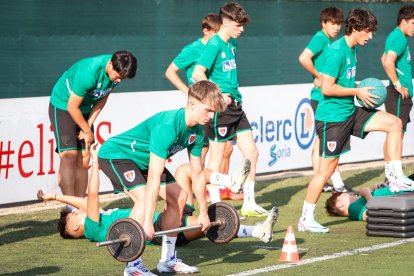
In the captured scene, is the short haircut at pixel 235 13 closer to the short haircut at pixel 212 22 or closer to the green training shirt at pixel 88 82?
the short haircut at pixel 212 22

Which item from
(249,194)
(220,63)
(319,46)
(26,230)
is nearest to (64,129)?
(26,230)

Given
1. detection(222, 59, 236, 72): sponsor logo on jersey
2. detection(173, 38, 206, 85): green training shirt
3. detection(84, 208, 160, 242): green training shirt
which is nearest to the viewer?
detection(84, 208, 160, 242): green training shirt

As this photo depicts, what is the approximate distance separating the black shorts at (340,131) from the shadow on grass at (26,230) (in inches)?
112

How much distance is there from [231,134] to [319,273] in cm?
361

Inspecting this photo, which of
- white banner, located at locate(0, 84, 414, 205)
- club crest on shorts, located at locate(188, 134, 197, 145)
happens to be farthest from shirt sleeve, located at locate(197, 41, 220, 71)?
club crest on shorts, located at locate(188, 134, 197, 145)

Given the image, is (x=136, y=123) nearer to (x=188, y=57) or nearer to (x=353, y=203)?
(x=188, y=57)

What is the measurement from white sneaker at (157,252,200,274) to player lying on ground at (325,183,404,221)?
10.1 ft

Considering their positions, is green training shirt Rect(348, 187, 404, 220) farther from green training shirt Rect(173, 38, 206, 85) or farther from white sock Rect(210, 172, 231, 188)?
green training shirt Rect(173, 38, 206, 85)

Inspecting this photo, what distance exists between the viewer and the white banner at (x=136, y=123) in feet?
39.6

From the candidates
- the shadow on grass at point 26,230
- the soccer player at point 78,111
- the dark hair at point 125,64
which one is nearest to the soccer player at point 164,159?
the dark hair at point 125,64

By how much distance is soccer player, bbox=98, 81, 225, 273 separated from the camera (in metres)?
7.82

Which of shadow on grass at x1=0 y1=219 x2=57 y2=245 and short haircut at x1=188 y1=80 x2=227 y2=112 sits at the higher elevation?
short haircut at x1=188 y1=80 x2=227 y2=112

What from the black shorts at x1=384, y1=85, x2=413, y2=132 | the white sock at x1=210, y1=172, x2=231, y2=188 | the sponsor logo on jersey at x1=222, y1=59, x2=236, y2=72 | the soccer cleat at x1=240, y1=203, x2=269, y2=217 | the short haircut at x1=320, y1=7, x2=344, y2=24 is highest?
the short haircut at x1=320, y1=7, x2=344, y2=24

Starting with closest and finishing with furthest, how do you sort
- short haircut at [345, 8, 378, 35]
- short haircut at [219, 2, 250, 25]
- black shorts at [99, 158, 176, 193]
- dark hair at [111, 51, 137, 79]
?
1. black shorts at [99, 158, 176, 193]
2. dark hair at [111, 51, 137, 79]
3. short haircut at [345, 8, 378, 35]
4. short haircut at [219, 2, 250, 25]
